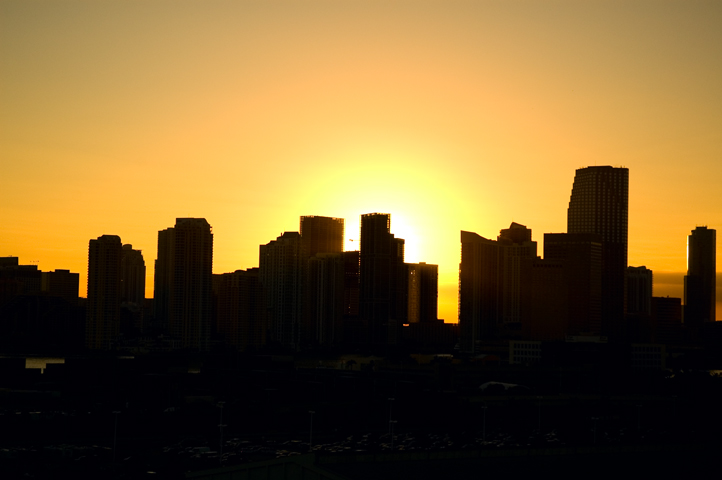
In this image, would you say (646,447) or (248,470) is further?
(646,447)

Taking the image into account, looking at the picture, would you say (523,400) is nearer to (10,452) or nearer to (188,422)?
(188,422)

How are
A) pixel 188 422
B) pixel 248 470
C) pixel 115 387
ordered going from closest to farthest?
pixel 248 470
pixel 188 422
pixel 115 387

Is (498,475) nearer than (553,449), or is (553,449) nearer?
(498,475)

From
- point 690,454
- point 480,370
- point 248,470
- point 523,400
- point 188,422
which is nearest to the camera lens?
point 248,470

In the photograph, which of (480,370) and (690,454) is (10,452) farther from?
(480,370)

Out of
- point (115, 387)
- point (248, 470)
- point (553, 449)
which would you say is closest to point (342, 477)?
point (248, 470)

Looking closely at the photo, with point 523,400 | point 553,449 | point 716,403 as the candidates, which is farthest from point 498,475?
point 716,403

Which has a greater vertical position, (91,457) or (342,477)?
(342,477)

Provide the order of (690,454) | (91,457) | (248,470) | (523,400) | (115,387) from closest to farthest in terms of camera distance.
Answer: (248,470)
(690,454)
(91,457)
(523,400)
(115,387)

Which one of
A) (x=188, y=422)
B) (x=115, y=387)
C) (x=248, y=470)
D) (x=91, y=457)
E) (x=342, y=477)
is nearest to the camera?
(x=342, y=477)
